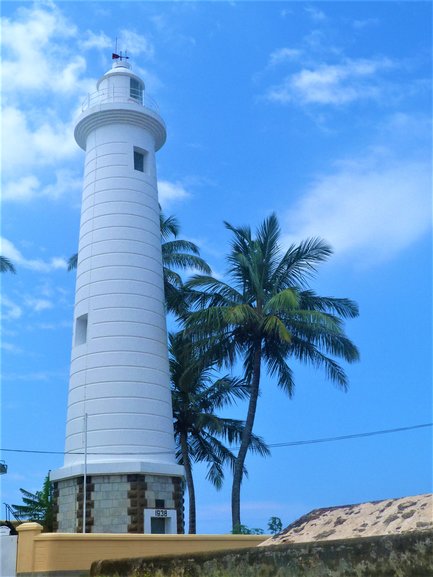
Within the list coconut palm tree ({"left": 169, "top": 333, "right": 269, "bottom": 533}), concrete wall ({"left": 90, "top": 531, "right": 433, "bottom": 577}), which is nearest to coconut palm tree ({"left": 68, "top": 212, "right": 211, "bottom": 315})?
coconut palm tree ({"left": 169, "top": 333, "right": 269, "bottom": 533})

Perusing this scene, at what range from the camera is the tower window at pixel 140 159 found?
2640 centimetres

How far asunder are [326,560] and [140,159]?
74.7 ft

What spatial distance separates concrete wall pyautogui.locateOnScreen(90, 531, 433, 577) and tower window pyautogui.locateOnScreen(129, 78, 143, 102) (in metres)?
23.0

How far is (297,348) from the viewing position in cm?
2708

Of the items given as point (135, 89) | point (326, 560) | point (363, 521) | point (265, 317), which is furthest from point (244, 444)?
point (326, 560)

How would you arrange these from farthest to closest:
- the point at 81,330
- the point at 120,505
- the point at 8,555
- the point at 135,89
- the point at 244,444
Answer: the point at 135,89, the point at 244,444, the point at 81,330, the point at 120,505, the point at 8,555

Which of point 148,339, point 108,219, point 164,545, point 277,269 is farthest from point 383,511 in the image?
point 277,269

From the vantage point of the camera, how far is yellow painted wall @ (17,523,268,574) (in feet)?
55.9

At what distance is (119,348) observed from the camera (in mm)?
23234

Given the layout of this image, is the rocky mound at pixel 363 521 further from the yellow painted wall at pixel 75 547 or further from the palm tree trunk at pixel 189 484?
the palm tree trunk at pixel 189 484

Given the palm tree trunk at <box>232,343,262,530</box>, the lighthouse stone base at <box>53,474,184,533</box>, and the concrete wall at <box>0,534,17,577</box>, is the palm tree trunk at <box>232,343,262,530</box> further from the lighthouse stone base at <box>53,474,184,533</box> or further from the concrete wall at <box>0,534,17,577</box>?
the concrete wall at <box>0,534,17,577</box>

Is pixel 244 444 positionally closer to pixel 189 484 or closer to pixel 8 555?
pixel 189 484

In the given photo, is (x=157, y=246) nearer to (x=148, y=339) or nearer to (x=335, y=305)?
(x=148, y=339)

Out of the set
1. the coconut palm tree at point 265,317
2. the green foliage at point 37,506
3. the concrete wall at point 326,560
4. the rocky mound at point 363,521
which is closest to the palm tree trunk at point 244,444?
the coconut palm tree at point 265,317
